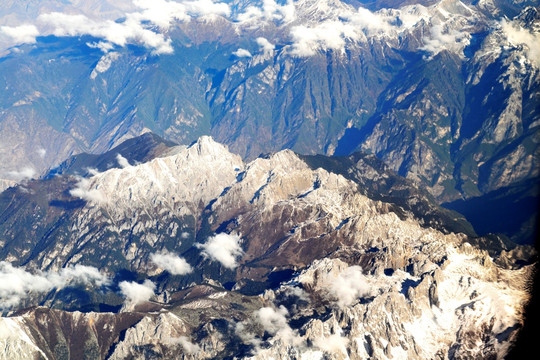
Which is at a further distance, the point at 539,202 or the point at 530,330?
the point at 539,202

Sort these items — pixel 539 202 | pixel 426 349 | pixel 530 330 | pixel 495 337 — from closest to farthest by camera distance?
pixel 530 330 < pixel 539 202 < pixel 495 337 < pixel 426 349

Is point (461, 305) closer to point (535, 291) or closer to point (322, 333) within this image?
point (322, 333)

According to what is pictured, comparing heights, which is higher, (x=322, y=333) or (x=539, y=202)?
(x=539, y=202)

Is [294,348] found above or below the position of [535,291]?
below

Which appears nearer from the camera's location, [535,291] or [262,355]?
[535,291]

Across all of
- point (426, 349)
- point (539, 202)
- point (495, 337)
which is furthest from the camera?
point (426, 349)

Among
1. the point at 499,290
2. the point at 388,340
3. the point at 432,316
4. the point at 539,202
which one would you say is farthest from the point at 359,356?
the point at 539,202

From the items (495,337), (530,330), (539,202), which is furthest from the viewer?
(495,337)

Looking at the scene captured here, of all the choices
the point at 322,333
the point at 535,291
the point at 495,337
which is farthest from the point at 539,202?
the point at 322,333

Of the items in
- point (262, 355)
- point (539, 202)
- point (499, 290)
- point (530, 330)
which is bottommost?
point (262, 355)

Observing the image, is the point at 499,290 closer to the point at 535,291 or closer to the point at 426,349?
the point at 426,349
